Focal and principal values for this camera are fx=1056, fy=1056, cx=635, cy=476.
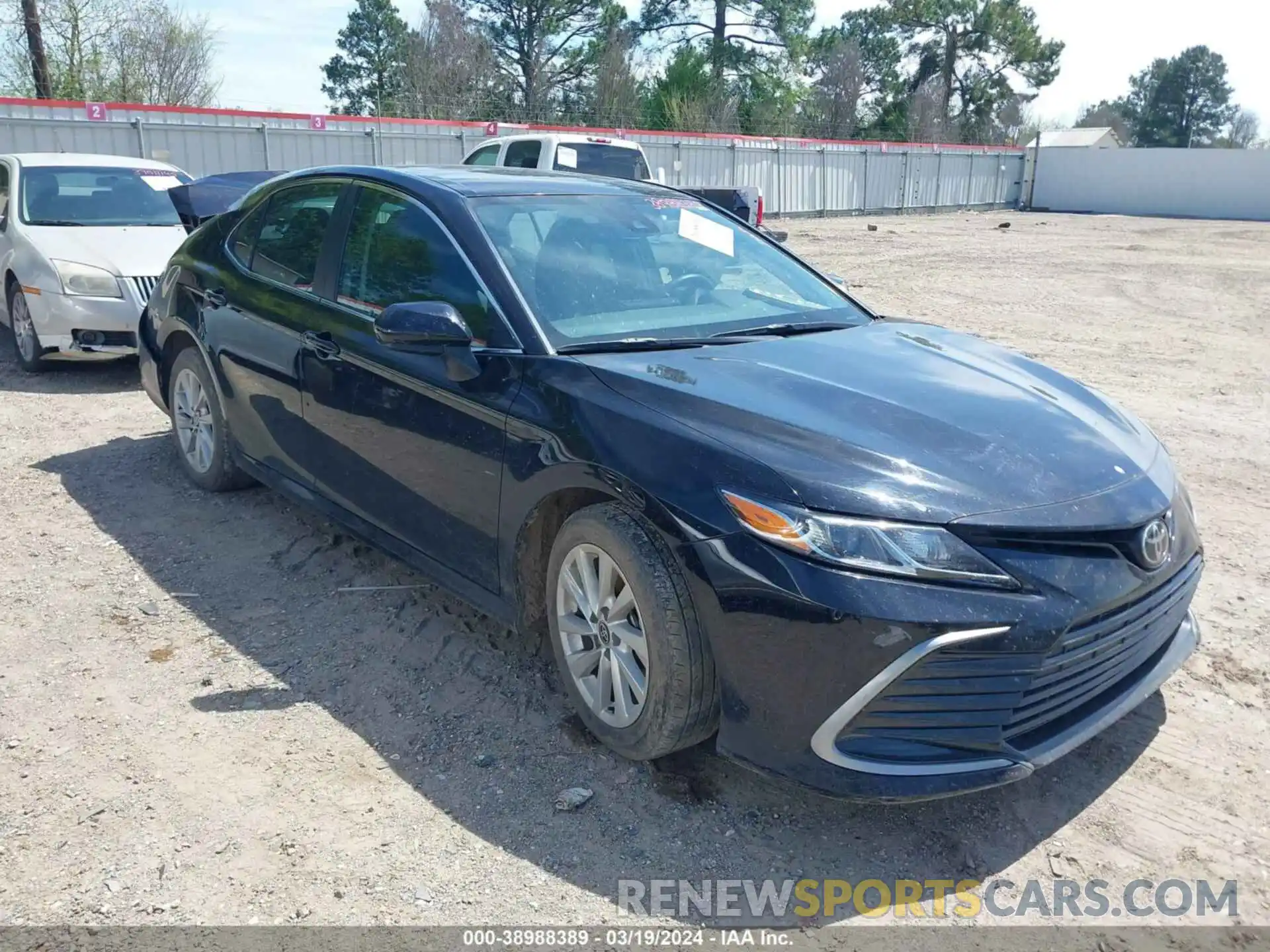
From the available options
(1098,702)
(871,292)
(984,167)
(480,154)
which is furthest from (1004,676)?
(984,167)

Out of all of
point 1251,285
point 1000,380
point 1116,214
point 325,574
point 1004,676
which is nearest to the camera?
point 1004,676

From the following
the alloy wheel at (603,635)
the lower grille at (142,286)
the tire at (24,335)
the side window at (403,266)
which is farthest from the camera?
the tire at (24,335)

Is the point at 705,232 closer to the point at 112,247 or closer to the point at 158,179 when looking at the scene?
the point at 112,247

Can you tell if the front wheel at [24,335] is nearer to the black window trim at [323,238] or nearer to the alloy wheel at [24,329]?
the alloy wheel at [24,329]

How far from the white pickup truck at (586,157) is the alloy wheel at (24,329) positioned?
605 cm

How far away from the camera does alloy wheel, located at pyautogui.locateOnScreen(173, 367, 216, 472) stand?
5.36 m

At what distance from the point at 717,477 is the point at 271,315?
2.62 metres

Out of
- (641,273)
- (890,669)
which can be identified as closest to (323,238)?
(641,273)

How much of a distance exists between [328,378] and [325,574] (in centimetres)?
95

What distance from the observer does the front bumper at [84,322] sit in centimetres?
783

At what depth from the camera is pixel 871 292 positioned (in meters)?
14.4

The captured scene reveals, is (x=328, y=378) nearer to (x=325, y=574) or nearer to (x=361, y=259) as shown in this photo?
(x=361, y=259)

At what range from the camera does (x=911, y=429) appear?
300 centimetres

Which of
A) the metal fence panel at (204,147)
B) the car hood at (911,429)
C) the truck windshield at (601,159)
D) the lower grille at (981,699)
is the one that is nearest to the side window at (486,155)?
the truck windshield at (601,159)
